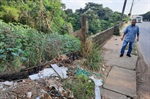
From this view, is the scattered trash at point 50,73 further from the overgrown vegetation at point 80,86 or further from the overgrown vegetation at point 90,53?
the overgrown vegetation at point 90,53

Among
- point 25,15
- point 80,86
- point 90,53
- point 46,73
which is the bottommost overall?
point 80,86

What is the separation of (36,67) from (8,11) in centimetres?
549

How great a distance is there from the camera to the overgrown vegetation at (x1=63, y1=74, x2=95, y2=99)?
2.75 m

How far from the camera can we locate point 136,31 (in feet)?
17.6

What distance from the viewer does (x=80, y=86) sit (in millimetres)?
2885

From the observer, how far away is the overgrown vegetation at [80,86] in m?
2.75

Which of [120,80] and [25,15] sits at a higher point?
[25,15]

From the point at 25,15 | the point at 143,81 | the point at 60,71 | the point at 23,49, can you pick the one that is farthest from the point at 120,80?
the point at 25,15

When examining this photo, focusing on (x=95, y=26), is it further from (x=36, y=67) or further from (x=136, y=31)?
(x=36, y=67)

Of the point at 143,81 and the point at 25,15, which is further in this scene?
the point at 25,15

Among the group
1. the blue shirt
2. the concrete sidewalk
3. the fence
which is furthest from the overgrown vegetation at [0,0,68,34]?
the concrete sidewalk

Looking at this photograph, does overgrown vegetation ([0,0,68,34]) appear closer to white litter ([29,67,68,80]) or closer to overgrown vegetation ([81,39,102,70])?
overgrown vegetation ([81,39,102,70])

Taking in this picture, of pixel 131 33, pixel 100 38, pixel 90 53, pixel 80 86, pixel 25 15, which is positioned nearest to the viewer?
pixel 80 86

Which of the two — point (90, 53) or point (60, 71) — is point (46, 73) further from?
point (90, 53)
